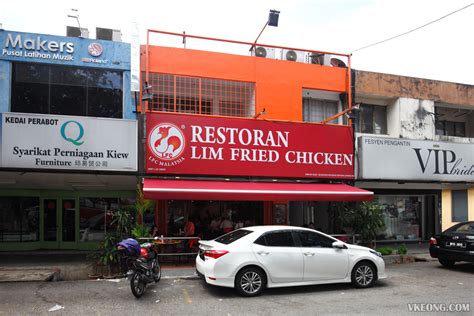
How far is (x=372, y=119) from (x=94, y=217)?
11822mm

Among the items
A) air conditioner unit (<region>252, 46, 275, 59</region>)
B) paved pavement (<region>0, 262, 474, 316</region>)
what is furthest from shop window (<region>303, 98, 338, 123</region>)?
paved pavement (<region>0, 262, 474, 316</region>)

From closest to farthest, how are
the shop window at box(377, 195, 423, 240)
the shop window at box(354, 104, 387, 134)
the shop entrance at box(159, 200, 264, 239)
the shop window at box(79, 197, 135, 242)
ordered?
1. the shop entrance at box(159, 200, 264, 239)
2. the shop window at box(79, 197, 135, 242)
3. the shop window at box(354, 104, 387, 134)
4. the shop window at box(377, 195, 423, 240)

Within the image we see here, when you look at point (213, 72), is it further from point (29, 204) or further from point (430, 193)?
point (430, 193)

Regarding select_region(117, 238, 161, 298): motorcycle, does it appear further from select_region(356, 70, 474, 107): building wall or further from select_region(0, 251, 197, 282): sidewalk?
select_region(356, 70, 474, 107): building wall

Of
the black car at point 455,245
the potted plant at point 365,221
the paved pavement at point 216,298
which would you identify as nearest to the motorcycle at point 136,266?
the paved pavement at point 216,298

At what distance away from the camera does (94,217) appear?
15992 mm

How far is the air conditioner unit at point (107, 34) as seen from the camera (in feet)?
43.5

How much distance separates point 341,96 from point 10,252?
1360cm

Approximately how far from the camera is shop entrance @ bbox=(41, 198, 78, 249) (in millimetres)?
15578

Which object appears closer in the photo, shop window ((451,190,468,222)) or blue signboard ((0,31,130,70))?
blue signboard ((0,31,130,70))

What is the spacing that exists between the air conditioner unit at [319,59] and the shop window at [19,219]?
38.6 feet

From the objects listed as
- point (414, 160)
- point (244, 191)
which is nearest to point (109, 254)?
point (244, 191)

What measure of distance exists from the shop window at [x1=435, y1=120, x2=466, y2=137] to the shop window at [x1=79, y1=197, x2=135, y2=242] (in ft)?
46.0

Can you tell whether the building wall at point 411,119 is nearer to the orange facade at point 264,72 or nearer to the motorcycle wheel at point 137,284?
the orange facade at point 264,72
